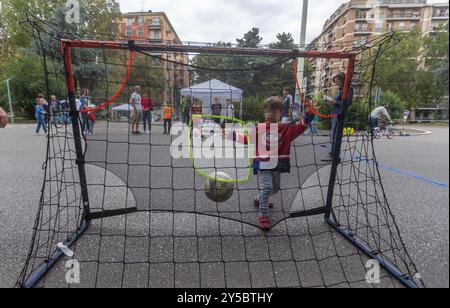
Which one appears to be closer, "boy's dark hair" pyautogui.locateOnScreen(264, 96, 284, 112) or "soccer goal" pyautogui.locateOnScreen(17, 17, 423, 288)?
"soccer goal" pyautogui.locateOnScreen(17, 17, 423, 288)

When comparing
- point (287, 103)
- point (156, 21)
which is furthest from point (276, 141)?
point (156, 21)

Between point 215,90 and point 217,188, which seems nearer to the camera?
point 217,188

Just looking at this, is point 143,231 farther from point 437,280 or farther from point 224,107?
point 437,280

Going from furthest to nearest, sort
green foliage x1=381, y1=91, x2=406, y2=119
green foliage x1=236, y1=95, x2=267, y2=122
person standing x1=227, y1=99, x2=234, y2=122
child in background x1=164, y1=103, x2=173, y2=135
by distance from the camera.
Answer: green foliage x1=381, y1=91, x2=406, y2=119
child in background x1=164, y1=103, x2=173, y2=135
person standing x1=227, y1=99, x2=234, y2=122
green foliage x1=236, y1=95, x2=267, y2=122

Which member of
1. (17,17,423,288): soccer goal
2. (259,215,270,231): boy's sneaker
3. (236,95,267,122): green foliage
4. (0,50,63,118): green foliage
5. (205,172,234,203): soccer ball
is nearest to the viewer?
(17,17,423,288): soccer goal

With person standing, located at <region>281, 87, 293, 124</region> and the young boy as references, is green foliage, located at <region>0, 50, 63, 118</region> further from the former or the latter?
the young boy

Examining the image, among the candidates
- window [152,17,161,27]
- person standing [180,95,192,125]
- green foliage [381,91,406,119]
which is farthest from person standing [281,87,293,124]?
window [152,17,161,27]

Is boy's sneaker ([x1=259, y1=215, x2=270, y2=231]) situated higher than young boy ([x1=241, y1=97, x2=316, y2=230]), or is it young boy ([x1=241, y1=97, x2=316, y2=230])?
young boy ([x1=241, y1=97, x2=316, y2=230])

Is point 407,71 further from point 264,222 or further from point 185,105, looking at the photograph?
point 264,222

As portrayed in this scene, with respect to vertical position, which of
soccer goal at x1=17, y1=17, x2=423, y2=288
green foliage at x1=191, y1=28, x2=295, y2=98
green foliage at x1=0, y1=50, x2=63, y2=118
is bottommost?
soccer goal at x1=17, y1=17, x2=423, y2=288

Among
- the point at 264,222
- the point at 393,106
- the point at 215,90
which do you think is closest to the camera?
the point at 264,222

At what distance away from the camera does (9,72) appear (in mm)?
17422

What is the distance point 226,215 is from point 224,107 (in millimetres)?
1428
